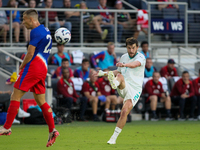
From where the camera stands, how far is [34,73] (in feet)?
22.7

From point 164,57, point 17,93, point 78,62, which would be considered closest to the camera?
point 17,93

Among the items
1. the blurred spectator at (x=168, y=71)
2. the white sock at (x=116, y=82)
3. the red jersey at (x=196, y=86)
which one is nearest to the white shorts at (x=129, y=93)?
the white sock at (x=116, y=82)

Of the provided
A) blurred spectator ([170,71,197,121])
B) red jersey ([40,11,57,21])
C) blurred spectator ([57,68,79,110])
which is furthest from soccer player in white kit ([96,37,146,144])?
red jersey ([40,11,57,21])

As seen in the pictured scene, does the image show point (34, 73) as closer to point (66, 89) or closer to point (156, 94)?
point (66, 89)

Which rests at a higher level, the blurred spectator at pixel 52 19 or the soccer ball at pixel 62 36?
the blurred spectator at pixel 52 19

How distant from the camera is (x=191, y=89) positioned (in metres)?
14.3

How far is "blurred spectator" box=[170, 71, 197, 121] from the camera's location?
14.0 meters

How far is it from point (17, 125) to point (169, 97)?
17.7ft

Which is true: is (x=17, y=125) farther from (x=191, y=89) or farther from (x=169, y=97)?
(x=191, y=89)

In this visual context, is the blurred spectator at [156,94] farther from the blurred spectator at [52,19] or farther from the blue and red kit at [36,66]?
the blue and red kit at [36,66]

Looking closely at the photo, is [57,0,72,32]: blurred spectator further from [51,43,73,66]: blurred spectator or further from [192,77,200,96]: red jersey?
[192,77,200,96]: red jersey

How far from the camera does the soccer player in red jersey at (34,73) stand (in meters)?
6.87

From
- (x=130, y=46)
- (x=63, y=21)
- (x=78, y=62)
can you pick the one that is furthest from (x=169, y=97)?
(x=130, y=46)

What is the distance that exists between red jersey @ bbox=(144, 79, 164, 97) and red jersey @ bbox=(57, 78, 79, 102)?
2528mm
